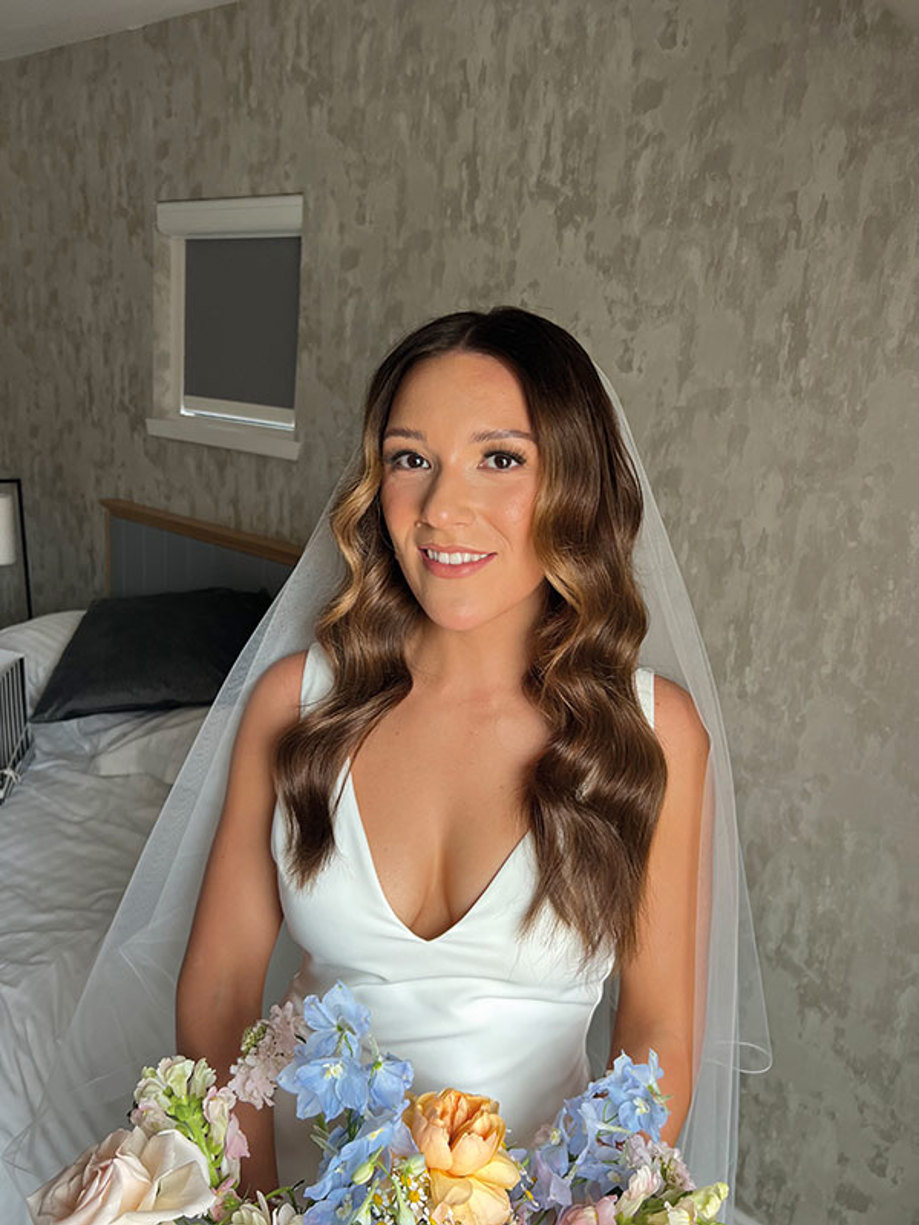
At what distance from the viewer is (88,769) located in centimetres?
292

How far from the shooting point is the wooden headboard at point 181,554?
341 cm

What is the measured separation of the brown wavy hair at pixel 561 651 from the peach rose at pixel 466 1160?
573mm

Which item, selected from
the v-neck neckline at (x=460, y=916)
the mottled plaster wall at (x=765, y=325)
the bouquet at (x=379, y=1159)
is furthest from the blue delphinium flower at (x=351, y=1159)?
the mottled plaster wall at (x=765, y=325)

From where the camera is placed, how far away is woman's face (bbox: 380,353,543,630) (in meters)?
1.26

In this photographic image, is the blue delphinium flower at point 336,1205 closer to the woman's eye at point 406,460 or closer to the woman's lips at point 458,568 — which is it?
the woman's lips at point 458,568

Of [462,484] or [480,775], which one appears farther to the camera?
[480,775]

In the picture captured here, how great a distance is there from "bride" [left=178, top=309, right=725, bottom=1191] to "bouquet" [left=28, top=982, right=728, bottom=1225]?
0.52 m

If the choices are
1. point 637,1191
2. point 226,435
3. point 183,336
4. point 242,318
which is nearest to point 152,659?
point 226,435

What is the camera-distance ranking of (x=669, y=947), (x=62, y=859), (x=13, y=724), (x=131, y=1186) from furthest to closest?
(x=13, y=724) < (x=62, y=859) < (x=669, y=947) < (x=131, y=1186)

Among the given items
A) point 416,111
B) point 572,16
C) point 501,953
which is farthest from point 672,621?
point 416,111

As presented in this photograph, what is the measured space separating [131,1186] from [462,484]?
2.65 feet

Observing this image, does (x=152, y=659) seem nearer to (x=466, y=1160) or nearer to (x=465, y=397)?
(x=465, y=397)

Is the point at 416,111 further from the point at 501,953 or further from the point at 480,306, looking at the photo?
the point at 501,953

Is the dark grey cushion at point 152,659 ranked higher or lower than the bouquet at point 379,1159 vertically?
lower
